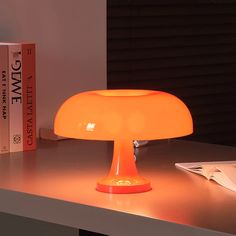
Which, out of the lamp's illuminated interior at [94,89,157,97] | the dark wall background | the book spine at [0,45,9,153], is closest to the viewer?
the lamp's illuminated interior at [94,89,157,97]

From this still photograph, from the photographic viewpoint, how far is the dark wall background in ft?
10.0

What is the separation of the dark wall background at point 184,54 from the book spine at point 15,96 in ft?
3.08

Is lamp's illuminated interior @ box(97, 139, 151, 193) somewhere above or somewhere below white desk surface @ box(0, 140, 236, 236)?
above

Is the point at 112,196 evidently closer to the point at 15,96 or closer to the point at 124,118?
the point at 124,118

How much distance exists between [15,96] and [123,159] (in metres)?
0.51

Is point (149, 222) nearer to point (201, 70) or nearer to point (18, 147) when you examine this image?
point (18, 147)

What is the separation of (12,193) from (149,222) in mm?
344

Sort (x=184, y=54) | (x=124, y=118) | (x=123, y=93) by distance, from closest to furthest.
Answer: (x=124, y=118) → (x=123, y=93) → (x=184, y=54)

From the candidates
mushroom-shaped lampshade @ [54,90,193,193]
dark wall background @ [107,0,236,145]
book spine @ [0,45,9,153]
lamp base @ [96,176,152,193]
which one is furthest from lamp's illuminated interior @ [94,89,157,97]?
dark wall background @ [107,0,236,145]

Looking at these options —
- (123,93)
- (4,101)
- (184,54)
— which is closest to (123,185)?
(123,93)

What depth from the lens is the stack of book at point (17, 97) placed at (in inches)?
82.1

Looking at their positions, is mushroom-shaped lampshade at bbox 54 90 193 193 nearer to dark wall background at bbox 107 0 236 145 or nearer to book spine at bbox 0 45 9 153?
book spine at bbox 0 45 9 153

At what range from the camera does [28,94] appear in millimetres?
2129

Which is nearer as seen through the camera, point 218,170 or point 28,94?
point 218,170
